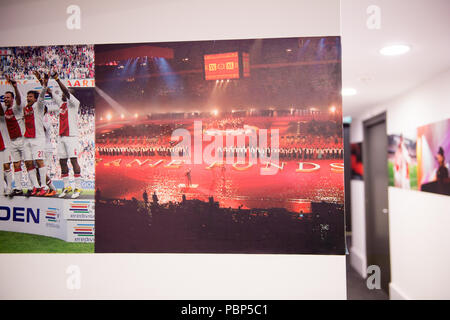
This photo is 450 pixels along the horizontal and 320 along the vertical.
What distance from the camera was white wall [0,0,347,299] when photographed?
1.58 meters

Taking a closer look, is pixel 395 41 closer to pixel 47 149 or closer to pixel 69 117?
pixel 69 117

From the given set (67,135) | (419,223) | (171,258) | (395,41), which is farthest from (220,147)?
(419,223)

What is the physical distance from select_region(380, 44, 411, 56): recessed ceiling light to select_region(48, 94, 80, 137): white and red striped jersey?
2.00m

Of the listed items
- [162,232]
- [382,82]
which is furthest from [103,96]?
[382,82]

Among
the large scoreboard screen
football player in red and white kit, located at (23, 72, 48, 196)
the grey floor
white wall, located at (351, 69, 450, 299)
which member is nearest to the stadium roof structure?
the large scoreboard screen

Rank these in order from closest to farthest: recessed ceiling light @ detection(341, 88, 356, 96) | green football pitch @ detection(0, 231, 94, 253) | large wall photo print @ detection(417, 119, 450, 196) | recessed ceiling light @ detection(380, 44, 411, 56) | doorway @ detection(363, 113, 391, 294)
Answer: green football pitch @ detection(0, 231, 94, 253) → recessed ceiling light @ detection(380, 44, 411, 56) → large wall photo print @ detection(417, 119, 450, 196) → recessed ceiling light @ detection(341, 88, 356, 96) → doorway @ detection(363, 113, 391, 294)

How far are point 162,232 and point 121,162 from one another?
0.46 meters

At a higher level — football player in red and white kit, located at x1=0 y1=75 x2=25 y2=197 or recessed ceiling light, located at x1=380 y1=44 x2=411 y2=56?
recessed ceiling light, located at x1=380 y1=44 x2=411 y2=56

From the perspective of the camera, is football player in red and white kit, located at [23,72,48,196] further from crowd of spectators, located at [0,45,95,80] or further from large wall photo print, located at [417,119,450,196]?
large wall photo print, located at [417,119,450,196]

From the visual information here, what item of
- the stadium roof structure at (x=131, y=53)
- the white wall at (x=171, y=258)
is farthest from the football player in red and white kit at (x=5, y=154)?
the stadium roof structure at (x=131, y=53)

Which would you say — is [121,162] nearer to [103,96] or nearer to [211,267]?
[103,96]

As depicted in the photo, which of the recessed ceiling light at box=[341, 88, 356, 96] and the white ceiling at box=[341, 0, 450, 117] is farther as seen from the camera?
the recessed ceiling light at box=[341, 88, 356, 96]

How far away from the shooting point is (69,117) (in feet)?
5.55

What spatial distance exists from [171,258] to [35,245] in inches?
31.9
